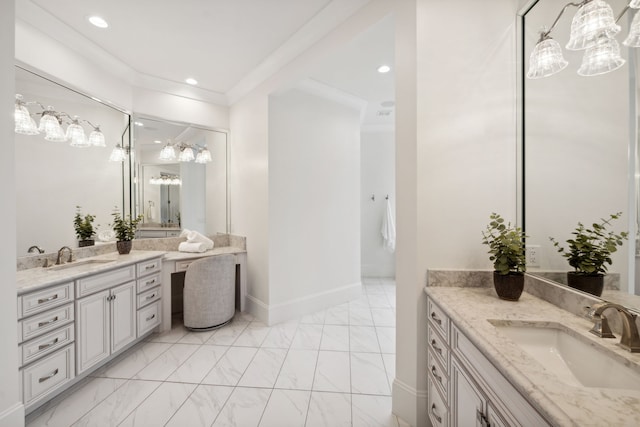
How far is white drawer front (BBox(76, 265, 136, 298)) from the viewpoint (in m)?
1.96

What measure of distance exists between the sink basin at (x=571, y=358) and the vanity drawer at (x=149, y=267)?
2.87 m

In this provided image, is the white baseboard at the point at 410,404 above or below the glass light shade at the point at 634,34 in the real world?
below

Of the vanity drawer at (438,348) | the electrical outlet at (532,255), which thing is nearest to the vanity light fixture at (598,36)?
the electrical outlet at (532,255)

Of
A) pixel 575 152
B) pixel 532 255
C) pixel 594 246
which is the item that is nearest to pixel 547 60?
pixel 575 152

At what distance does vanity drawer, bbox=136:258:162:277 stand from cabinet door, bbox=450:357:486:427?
2.71 m

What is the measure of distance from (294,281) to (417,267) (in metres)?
1.87

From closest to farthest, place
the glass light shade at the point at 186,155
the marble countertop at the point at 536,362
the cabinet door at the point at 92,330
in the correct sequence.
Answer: the marble countertop at the point at 536,362 < the cabinet door at the point at 92,330 < the glass light shade at the point at 186,155

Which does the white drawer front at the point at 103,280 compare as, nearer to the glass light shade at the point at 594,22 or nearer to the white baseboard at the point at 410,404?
the white baseboard at the point at 410,404

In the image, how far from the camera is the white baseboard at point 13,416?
1.42 metres

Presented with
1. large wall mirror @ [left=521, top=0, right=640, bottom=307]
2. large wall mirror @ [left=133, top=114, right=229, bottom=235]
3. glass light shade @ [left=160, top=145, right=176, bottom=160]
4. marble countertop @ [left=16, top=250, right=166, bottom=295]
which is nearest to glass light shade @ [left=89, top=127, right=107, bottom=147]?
large wall mirror @ [left=133, top=114, right=229, bottom=235]

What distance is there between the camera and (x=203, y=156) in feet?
11.5

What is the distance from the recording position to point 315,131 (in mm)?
3340

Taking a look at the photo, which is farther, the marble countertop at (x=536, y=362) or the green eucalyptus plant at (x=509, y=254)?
the green eucalyptus plant at (x=509, y=254)

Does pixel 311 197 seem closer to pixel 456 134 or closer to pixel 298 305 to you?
pixel 298 305
